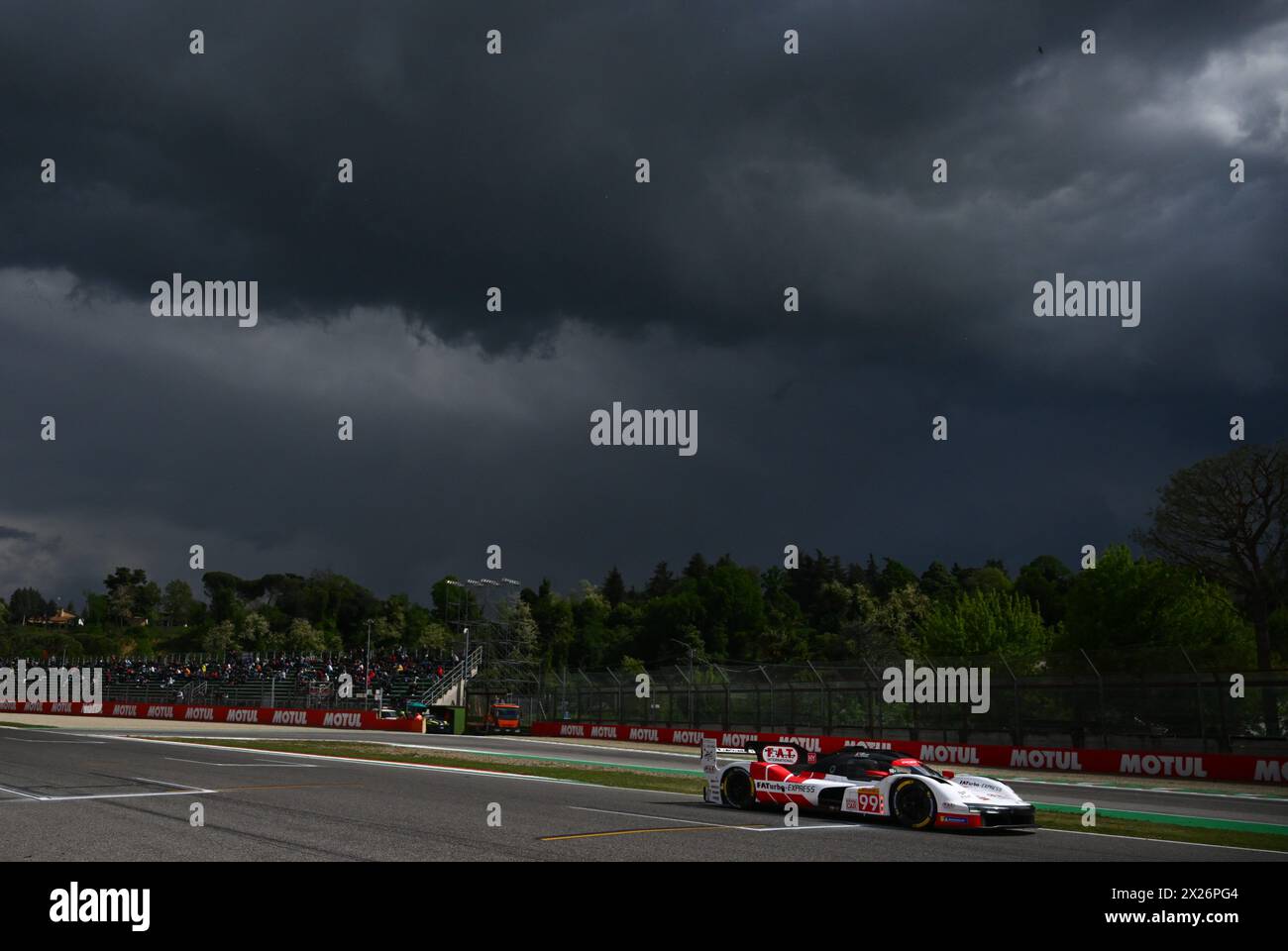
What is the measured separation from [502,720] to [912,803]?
42.1 m

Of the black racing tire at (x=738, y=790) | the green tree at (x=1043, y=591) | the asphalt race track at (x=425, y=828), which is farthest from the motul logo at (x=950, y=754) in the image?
the green tree at (x=1043, y=591)

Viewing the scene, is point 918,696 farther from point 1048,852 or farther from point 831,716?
point 1048,852

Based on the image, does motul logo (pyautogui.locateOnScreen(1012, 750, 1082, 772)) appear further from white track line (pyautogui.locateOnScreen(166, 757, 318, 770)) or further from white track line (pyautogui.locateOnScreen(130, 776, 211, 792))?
white track line (pyautogui.locateOnScreen(130, 776, 211, 792))

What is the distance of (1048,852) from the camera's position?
38.9 feet

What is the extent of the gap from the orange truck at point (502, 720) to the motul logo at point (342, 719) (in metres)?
7.50

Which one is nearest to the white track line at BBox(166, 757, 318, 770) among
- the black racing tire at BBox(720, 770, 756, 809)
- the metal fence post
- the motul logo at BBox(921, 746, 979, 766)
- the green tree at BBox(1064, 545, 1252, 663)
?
the black racing tire at BBox(720, 770, 756, 809)

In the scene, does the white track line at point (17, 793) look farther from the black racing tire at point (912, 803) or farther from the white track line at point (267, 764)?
the black racing tire at point (912, 803)

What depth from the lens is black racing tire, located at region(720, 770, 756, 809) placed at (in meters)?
16.6

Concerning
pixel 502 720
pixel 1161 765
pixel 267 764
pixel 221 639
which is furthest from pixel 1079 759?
pixel 221 639

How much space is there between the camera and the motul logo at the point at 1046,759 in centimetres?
3103

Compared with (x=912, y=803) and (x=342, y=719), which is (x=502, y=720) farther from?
(x=912, y=803)

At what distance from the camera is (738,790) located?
55.0 feet
